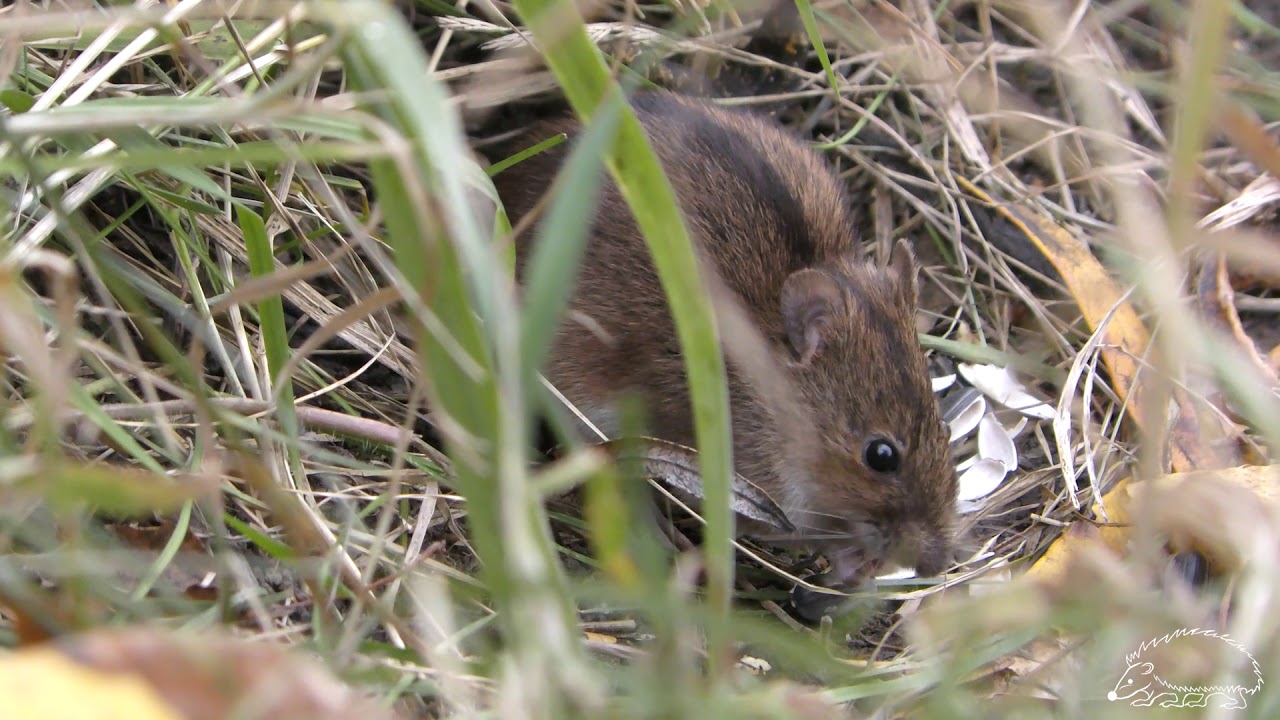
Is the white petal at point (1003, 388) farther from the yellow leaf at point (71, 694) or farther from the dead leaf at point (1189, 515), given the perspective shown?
the yellow leaf at point (71, 694)

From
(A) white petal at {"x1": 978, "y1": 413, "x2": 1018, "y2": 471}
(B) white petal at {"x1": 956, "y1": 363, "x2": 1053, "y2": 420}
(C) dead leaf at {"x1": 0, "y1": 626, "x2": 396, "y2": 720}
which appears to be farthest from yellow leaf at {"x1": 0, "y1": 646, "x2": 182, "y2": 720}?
(B) white petal at {"x1": 956, "y1": 363, "x2": 1053, "y2": 420}

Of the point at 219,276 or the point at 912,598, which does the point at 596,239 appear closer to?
the point at 219,276

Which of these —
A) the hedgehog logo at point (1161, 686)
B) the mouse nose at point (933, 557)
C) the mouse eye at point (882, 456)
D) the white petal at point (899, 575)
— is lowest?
the white petal at point (899, 575)

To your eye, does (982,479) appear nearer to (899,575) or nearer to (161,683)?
(899,575)

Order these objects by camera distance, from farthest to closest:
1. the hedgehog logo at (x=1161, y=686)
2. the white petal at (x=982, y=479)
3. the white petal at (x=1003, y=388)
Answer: the white petal at (x=1003, y=388)
the white petal at (x=982, y=479)
the hedgehog logo at (x=1161, y=686)

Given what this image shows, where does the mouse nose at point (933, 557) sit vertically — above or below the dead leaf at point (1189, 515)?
below

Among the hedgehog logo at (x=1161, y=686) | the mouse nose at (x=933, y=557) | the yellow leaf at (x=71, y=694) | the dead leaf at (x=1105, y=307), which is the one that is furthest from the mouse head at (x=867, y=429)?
the yellow leaf at (x=71, y=694)

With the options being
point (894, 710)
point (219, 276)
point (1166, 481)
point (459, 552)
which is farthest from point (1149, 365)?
point (219, 276)

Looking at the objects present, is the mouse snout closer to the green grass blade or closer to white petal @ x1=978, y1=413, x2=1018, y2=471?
white petal @ x1=978, y1=413, x2=1018, y2=471
